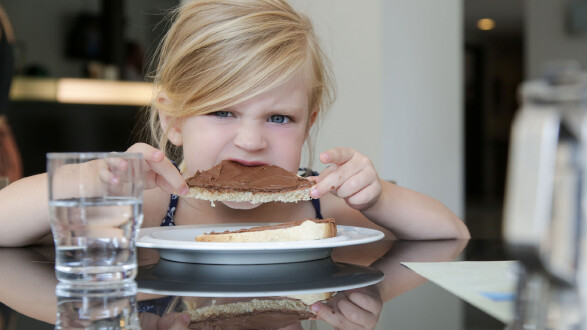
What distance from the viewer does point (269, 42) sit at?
1641 mm

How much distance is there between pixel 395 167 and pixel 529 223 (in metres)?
2.79

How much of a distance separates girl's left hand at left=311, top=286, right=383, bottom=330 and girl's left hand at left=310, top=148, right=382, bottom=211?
0.48m

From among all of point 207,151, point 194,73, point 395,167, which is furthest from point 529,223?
point 395,167

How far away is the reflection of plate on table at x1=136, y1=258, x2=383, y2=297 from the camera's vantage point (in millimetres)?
779

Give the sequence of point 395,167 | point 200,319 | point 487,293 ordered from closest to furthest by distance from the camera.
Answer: point 200,319, point 487,293, point 395,167

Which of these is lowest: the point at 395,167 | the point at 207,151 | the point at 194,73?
the point at 395,167

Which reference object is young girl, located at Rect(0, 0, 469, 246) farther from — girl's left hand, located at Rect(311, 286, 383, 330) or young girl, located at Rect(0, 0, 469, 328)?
girl's left hand, located at Rect(311, 286, 383, 330)

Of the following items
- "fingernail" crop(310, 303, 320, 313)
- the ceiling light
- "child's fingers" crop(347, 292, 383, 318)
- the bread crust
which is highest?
the ceiling light

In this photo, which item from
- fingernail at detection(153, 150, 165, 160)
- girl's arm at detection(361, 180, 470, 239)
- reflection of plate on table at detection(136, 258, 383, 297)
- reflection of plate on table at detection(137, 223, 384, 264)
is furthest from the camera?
girl's arm at detection(361, 180, 470, 239)

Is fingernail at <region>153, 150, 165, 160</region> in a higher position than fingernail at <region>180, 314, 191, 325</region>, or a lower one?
higher

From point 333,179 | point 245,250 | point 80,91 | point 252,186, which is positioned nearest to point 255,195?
point 252,186

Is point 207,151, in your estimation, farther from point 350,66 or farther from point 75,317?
point 350,66

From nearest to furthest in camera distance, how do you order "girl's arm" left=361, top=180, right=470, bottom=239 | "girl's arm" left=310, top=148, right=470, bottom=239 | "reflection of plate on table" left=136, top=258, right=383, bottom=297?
"reflection of plate on table" left=136, top=258, right=383, bottom=297
"girl's arm" left=310, top=148, right=470, bottom=239
"girl's arm" left=361, top=180, right=470, bottom=239

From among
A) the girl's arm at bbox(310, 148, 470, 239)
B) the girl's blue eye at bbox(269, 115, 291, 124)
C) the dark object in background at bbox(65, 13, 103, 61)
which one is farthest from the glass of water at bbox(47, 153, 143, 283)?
the dark object in background at bbox(65, 13, 103, 61)
